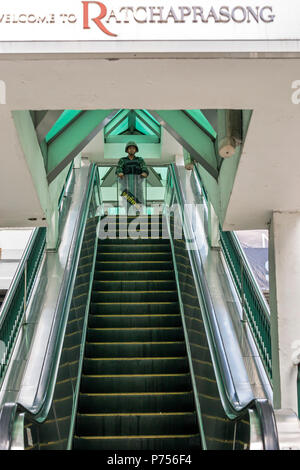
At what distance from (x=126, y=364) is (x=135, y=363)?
98mm

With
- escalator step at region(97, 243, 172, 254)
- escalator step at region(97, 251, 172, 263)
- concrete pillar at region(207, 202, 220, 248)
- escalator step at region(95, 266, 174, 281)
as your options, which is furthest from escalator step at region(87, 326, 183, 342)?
escalator step at region(97, 243, 172, 254)

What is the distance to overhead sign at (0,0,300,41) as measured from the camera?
2.93m

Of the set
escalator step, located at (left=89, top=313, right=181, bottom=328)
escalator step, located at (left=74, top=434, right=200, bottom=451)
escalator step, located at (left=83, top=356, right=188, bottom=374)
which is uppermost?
escalator step, located at (left=89, top=313, right=181, bottom=328)

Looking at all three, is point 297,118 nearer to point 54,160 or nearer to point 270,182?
point 270,182

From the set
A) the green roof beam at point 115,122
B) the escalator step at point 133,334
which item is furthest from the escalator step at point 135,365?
the green roof beam at point 115,122

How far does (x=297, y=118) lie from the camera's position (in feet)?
11.6

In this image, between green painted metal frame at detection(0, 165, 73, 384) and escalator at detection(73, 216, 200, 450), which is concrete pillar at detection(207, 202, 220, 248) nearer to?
escalator at detection(73, 216, 200, 450)

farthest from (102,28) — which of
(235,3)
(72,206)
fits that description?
(72,206)

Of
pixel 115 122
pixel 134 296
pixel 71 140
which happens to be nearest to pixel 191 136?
pixel 71 140

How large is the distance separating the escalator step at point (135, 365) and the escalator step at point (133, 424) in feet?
2.68

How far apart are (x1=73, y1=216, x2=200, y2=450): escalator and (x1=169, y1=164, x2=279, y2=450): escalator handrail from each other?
2.77ft

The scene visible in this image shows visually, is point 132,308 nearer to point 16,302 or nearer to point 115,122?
point 16,302

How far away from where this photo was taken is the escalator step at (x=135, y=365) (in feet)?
21.8

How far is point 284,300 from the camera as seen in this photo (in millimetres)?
4805
